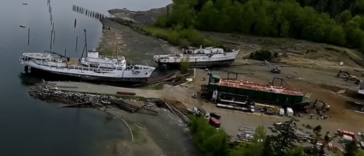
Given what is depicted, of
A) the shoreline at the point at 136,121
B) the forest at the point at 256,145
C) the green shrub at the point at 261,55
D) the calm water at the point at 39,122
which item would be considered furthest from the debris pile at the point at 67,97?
the green shrub at the point at 261,55

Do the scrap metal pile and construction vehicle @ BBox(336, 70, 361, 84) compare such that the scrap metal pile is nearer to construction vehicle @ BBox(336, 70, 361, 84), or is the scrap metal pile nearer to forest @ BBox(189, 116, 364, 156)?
forest @ BBox(189, 116, 364, 156)

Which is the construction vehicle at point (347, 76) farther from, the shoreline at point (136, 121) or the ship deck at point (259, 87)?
the shoreline at point (136, 121)

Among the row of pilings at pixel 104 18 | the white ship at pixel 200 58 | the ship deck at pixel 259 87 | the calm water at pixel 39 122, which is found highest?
the row of pilings at pixel 104 18

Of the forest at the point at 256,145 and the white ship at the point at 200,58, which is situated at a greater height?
the white ship at the point at 200,58

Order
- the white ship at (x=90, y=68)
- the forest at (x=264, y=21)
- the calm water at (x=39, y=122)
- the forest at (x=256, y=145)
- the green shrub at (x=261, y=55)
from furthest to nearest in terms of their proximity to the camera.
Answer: the forest at (x=264, y=21) → the green shrub at (x=261, y=55) → the white ship at (x=90, y=68) → the calm water at (x=39, y=122) → the forest at (x=256, y=145)

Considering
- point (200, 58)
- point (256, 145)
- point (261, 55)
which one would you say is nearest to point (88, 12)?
point (200, 58)

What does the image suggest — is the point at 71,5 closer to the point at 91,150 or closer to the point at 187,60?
the point at 187,60

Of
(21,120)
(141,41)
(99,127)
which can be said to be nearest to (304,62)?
(141,41)

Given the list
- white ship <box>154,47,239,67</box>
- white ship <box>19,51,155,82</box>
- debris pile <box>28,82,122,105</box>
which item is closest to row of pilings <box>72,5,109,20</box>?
white ship <box>154,47,239,67</box>
